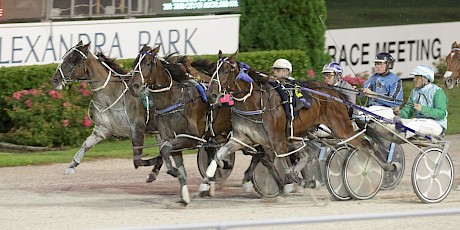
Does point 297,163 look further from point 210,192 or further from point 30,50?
point 30,50

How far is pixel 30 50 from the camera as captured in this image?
1734cm

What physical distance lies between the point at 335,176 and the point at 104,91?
282cm

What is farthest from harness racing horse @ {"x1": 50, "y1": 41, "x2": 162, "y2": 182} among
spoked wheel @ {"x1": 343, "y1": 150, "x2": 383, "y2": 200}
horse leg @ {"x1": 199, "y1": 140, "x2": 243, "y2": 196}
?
spoked wheel @ {"x1": 343, "y1": 150, "x2": 383, "y2": 200}

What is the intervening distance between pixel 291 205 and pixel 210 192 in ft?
3.44

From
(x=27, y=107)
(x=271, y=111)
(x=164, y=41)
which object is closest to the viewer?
(x=271, y=111)

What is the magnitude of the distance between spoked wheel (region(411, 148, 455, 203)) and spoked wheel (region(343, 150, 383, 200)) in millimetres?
485

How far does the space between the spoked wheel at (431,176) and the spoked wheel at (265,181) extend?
1445 mm

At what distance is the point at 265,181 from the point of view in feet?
43.6

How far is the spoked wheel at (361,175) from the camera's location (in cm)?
1298

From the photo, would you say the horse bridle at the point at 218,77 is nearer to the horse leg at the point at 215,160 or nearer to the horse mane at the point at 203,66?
the horse leg at the point at 215,160

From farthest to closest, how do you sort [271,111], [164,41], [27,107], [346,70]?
[346,70], [164,41], [27,107], [271,111]

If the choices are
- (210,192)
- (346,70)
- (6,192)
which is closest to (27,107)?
(6,192)

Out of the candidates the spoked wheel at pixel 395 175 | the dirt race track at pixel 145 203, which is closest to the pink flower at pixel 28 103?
the dirt race track at pixel 145 203

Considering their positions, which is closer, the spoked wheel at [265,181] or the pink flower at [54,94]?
the spoked wheel at [265,181]
